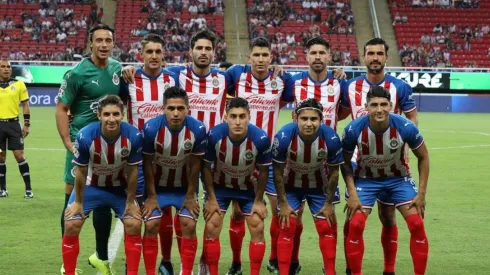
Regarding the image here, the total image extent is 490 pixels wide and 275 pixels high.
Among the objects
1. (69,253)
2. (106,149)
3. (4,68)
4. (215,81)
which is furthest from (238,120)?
(4,68)

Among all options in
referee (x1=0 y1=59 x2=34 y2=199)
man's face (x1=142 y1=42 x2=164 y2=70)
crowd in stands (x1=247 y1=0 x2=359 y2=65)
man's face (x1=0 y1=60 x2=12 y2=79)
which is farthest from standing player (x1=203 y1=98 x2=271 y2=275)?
crowd in stands (x1=247 y1=0 x2=359 y2=65)

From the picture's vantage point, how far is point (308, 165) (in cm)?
759

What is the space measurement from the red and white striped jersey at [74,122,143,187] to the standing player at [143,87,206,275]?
0.70 ft

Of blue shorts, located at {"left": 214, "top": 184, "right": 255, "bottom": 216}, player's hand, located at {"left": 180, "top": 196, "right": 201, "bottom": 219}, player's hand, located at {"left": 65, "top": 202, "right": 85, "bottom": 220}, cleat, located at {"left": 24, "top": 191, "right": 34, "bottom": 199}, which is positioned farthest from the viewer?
cleat, located at {"left": 24, "top": 191, "right": 34, "bottom": 199}

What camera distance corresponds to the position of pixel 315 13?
43.0 meters

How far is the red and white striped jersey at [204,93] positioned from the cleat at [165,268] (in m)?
1.32

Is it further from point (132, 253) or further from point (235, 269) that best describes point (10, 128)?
point (132, 253)

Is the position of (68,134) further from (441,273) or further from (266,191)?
(441,273)

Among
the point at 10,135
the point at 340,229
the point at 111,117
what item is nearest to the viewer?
the point at 111,117

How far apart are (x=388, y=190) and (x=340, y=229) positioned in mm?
2657

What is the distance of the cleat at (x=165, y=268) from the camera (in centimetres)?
786

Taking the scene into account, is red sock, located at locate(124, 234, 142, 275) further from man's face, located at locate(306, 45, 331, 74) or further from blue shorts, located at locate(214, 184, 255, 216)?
man's face, located at locate(306, 45, 331, 74)

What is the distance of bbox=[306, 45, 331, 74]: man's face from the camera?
316 inches

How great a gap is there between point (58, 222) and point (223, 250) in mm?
2423
